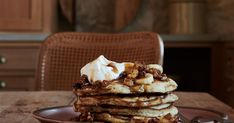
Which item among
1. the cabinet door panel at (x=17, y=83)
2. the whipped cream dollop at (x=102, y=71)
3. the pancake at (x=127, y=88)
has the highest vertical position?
the whipped cream dollop at (x=102, y=71)

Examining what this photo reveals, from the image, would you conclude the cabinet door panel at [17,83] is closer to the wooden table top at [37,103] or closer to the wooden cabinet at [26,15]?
the wooden cabinet at [26,15]

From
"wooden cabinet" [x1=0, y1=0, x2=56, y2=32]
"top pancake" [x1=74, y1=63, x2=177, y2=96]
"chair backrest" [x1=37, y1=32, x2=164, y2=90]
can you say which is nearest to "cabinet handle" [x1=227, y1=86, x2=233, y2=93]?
"chair backrest" [x1=37, y1=32, x2=164, y2=90]

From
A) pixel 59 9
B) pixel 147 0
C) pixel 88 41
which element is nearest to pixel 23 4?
pixel 59 9

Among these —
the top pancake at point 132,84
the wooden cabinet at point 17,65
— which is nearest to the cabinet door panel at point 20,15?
the wooden cabinet at point 17,65

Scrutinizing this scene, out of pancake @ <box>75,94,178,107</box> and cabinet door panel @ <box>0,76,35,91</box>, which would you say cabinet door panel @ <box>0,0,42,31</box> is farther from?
pancake @ <box>75,94,178,107</box>

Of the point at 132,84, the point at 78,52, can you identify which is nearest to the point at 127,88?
the point at 132,84
